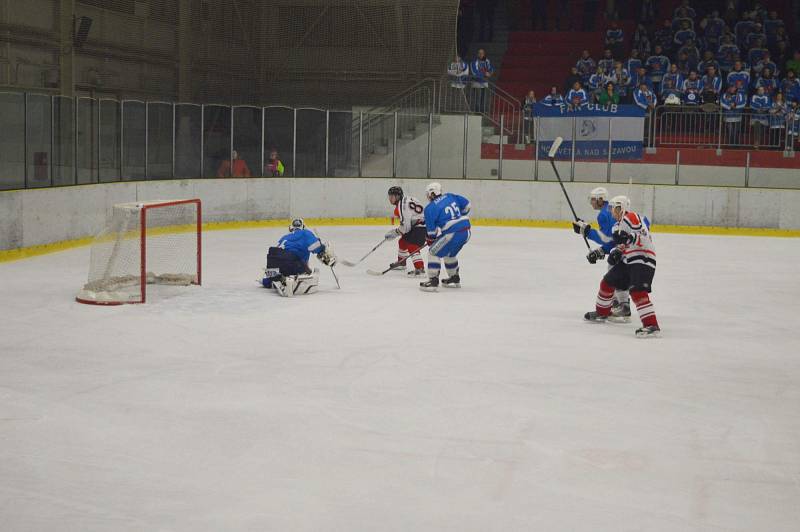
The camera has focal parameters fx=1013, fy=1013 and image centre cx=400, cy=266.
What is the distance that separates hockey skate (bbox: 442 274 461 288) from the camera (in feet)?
37.4

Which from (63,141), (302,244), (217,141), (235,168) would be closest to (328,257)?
(302,244)

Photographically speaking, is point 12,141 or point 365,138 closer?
point 12,141

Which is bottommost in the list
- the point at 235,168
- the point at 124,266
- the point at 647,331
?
the point at 647,331

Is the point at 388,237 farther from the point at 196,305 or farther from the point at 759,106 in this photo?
the point at 759,106

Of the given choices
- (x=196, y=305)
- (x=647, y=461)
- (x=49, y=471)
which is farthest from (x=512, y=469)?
(x=196, y=305)

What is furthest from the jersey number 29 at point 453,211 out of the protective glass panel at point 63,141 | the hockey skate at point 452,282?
the protective glass panel at point 63,141

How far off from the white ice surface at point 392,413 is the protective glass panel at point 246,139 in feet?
24.5

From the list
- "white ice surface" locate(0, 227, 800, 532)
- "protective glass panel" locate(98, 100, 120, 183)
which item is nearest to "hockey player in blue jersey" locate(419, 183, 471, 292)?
"white ice surface" locate(0, 227, 800, 532)

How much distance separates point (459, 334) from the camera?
344 inches

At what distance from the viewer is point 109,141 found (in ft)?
51.1

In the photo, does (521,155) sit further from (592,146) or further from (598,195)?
(598,195)

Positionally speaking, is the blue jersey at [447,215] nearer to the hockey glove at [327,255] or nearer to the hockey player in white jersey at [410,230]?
the hockey player in white jersey at [410,230]

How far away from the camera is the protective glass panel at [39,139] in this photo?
1335 centimetres

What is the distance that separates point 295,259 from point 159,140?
7029 mm
